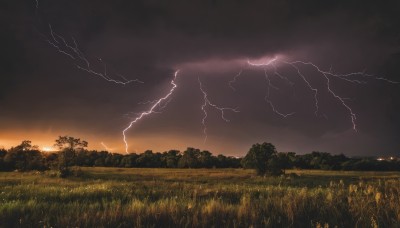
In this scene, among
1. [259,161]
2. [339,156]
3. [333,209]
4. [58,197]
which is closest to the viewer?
[333,209]

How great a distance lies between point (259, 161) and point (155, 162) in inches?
1475

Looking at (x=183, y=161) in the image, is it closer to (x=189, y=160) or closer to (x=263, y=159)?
(x=189, y=160)

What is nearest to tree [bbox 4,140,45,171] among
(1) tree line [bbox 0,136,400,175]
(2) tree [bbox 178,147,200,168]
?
(1) tree line [bbox 0,136,400,175]

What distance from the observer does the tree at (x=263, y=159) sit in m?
43.6

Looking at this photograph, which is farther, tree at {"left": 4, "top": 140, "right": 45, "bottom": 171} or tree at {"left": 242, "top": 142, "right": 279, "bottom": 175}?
tree at {"left": 4, "top": 140, "right": 45, "bottom": 171}

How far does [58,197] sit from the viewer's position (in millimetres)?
9328

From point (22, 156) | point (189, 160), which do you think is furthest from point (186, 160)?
point (22, 156)

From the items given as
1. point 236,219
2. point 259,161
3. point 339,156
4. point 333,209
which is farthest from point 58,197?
point 339,156

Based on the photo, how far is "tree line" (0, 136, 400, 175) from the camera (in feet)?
141

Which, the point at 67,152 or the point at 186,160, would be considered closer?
the point at 67,152

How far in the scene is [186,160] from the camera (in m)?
75.9

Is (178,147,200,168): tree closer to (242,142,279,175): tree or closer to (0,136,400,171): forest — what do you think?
(0,136,400,171): forest

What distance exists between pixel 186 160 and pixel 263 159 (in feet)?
107

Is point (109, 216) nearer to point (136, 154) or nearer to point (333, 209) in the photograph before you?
point (333, 209)
